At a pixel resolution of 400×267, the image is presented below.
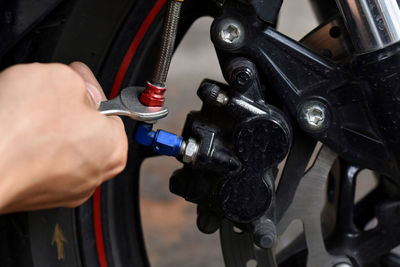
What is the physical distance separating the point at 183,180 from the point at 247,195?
0.33 feet

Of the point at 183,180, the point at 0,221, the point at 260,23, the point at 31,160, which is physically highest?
the point at 260,23

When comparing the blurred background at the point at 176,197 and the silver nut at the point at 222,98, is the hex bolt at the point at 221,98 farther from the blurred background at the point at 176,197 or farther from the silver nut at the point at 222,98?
the blurred background at the point at 176,197

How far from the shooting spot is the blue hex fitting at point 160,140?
2.72 ft

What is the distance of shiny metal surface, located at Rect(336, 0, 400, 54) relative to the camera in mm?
753

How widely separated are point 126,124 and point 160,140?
17 centimetres

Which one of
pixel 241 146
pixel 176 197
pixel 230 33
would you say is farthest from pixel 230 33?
pixel 176 197

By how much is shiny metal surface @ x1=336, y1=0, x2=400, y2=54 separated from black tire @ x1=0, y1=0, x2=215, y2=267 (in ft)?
0.85

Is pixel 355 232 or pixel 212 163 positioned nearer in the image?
pixel 212 163

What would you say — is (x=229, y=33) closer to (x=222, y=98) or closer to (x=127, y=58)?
(x=222, y=98)

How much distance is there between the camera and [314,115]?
0.84m

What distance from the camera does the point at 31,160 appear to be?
617 millimetres

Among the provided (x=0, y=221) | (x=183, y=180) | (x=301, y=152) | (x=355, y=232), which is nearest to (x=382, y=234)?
(x=355, y=232)

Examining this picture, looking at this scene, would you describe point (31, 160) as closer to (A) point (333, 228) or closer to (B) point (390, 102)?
(B) point (390, 102)

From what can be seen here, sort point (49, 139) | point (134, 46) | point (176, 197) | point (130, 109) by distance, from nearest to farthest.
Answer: point (49, 139) → point (130, 109) → point (134, 46) → point (176, 197)
